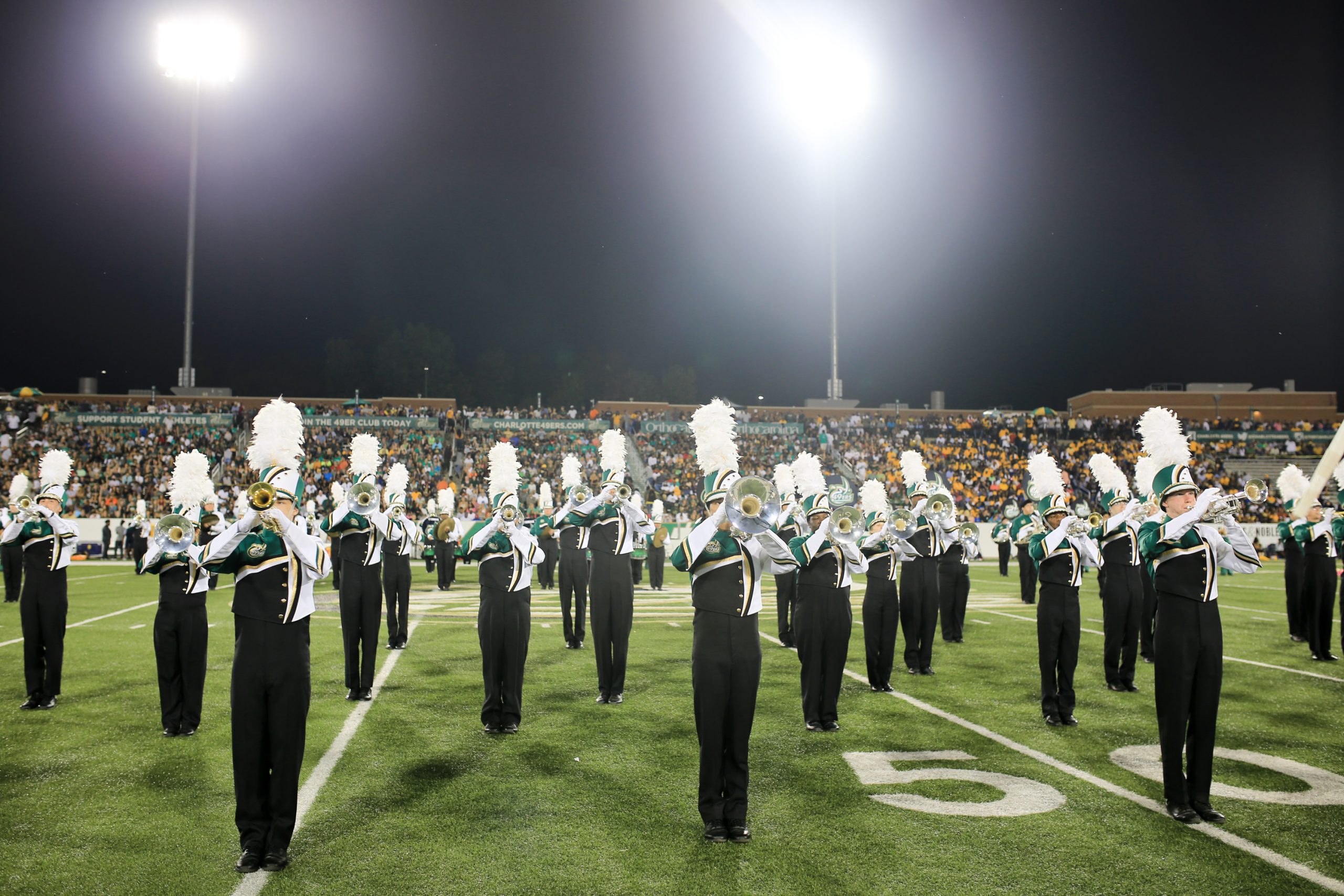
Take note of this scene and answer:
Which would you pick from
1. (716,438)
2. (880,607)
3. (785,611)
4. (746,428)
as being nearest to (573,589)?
→ (785,611)

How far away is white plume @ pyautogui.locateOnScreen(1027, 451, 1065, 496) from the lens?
769cm

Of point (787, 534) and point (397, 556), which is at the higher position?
point (787, 534)

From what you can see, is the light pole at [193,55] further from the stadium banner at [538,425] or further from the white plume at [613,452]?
the white plume at [613,452]

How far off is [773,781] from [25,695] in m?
7.23

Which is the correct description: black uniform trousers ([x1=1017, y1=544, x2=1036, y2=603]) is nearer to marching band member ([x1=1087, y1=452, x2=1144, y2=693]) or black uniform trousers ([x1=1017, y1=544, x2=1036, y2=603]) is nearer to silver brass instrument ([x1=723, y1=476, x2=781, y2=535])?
marching band member ([x1=1087, y1=452, x2=1144, y2=693])

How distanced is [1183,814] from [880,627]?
383 cm

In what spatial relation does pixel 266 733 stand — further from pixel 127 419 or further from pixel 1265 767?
pixel 127 419

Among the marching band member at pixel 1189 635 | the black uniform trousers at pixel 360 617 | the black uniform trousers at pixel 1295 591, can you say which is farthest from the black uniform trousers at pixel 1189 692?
the black uniform trousers at pixel 1295 591

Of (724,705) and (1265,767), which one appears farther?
(1265,767)

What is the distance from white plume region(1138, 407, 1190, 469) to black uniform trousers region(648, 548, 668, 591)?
1419 centimetres

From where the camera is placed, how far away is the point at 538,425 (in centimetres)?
3838

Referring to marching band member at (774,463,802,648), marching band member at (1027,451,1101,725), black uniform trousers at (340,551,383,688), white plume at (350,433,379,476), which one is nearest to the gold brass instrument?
black uniform trousers at (340,551,383,688)

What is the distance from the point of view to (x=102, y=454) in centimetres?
3334

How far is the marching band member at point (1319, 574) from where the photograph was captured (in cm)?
1029
